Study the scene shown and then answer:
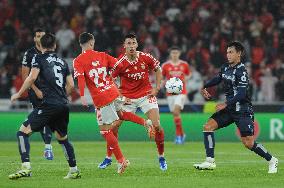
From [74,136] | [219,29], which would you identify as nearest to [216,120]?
[74,136]

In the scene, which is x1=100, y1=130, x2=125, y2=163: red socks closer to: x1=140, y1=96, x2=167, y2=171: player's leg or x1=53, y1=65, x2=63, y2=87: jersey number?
x1=140, y1=96, x2=167, y2=171: player's leg

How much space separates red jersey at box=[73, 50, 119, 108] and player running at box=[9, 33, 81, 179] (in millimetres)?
834

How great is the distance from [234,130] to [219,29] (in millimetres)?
5979

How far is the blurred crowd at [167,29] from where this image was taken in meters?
26.4

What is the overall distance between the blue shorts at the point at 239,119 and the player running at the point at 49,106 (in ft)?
8.98

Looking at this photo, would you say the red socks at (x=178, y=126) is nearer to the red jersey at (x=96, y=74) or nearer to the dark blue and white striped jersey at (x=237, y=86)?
the dark blue and white striped jersey at (x=237, y=86)

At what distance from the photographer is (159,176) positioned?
42.0 ft

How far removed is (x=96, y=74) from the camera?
13.4 metres

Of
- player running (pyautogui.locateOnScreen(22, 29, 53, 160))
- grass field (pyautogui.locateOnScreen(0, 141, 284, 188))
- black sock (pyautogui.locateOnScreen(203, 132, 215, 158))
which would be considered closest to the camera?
grass field (pyautogui.locateOnScreen(0, 141, 284, 188))

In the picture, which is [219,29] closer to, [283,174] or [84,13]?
[84,13]

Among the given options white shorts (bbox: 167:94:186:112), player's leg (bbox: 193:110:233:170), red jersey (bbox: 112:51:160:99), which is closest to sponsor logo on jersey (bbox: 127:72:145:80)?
red jersey (bbox: 112:51:160:99)

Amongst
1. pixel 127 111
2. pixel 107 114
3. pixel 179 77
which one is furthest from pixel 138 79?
pixel 179 77

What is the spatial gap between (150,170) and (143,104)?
130 cm

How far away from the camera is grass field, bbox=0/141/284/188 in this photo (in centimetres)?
1182
